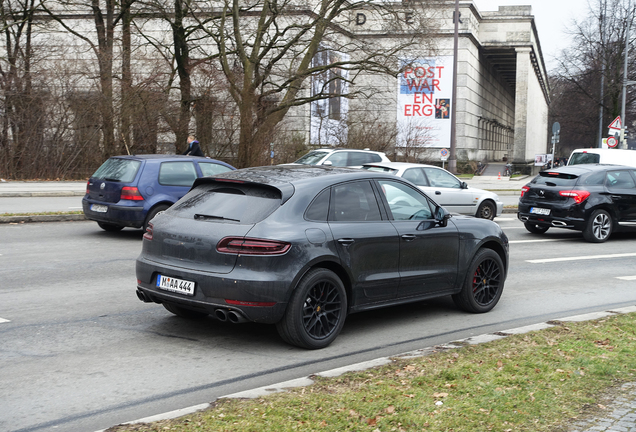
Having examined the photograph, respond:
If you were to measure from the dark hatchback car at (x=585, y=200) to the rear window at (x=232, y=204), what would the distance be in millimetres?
10940

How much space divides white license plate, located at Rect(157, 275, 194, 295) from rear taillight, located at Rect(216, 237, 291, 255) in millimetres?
453

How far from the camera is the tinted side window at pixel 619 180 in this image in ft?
53.1

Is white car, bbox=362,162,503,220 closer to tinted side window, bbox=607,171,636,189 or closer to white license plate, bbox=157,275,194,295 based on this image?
tinted side window, bbox=607,171,636,189

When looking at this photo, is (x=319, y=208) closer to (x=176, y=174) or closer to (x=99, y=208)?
(x=176, y=174)

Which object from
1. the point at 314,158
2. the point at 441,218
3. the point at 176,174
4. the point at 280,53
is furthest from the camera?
the point at 280,53

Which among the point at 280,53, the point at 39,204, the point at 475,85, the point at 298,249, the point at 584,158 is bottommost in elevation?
the point at 39,204

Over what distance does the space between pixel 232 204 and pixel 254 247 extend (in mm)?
607

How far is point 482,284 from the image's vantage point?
8.32 m

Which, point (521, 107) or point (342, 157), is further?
point (521, 107)

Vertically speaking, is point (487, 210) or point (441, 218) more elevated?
point (441, 218)

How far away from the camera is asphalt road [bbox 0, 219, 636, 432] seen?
501 cm

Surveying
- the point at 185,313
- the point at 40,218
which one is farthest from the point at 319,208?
the point at 40,218

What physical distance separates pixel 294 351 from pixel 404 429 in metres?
2.27

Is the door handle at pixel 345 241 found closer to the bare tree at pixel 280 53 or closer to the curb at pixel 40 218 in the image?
the curb at pixel 40 218
